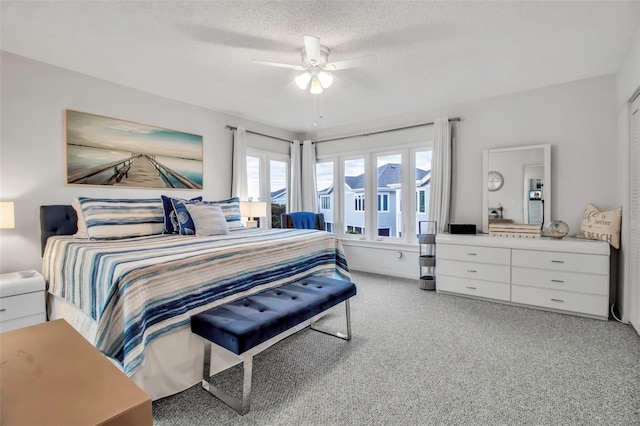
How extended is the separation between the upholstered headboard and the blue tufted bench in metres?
1.92

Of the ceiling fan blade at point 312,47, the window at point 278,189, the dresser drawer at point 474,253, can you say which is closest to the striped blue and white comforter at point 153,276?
the ceiling fan blade at point 312,47

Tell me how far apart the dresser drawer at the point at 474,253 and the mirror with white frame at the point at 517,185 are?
1.63 feet

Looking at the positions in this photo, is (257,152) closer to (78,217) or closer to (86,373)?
(78,217)

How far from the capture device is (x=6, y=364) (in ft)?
1.90

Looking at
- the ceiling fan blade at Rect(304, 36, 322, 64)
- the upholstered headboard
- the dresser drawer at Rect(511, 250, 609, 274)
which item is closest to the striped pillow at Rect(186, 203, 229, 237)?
the upholstered headboard

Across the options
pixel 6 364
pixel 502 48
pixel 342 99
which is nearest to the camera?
pixel 6 364

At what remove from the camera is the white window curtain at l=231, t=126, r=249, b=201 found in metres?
4.41

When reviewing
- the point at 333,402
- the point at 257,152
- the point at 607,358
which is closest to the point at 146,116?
the point at 257,152

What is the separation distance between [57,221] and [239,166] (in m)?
2.17

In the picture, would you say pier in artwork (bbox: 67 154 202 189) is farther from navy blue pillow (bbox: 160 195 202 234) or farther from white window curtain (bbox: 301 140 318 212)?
white window curtain (bbox: 301 140 318 212)

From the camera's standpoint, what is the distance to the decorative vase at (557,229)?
10.7 ft

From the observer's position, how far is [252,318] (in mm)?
1854

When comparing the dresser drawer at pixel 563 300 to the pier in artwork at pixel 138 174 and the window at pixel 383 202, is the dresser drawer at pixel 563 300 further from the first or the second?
the pier in artwork at pixel 138 174

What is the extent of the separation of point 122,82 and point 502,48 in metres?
3.69
